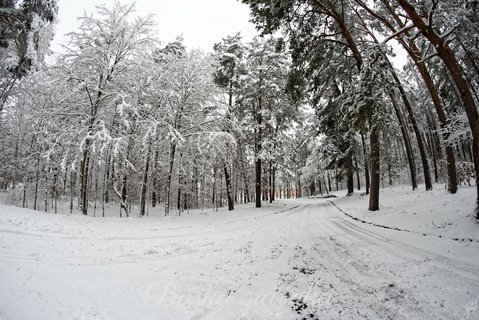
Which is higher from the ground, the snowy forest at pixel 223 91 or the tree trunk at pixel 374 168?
the snowy forest at pixel 223 91

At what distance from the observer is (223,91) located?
19.6 metres

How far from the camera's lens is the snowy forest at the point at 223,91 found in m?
9.29

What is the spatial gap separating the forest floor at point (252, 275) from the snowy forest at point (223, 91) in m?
4.29

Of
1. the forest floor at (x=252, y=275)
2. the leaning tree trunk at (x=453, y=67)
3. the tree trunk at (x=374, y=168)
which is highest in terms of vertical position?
the leaning tree trunk at (x=453, y=67)

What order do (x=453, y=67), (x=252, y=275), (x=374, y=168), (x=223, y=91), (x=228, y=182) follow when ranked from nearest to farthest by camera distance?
1. (x=252, y=275)
2. (x=453, y=67)
3. (x=374, y=168)
4. (x=223, y=91)
5. (x=228, y=182)

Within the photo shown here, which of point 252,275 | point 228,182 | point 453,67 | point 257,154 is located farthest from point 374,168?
point 228,182

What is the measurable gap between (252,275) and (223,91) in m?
16.5

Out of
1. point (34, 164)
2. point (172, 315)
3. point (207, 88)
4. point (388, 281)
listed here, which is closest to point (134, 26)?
point (207, 88)

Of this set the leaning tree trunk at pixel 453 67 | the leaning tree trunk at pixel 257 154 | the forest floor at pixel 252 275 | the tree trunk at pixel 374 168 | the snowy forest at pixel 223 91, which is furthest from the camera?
the leaning tree trunk at pixel 257 154

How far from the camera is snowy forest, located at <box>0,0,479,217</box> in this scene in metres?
9.29

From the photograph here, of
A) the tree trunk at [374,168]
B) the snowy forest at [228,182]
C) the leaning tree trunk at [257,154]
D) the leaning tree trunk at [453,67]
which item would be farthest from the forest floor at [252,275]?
the leaning tree trunk at [257,154]

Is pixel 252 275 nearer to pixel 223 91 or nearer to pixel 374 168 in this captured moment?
pixel 374 168

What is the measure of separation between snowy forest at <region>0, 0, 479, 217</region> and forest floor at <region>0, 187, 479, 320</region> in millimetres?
4288

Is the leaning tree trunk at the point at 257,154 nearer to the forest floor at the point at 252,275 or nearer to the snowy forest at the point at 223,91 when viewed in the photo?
the snowy forest at the point at 223,91
